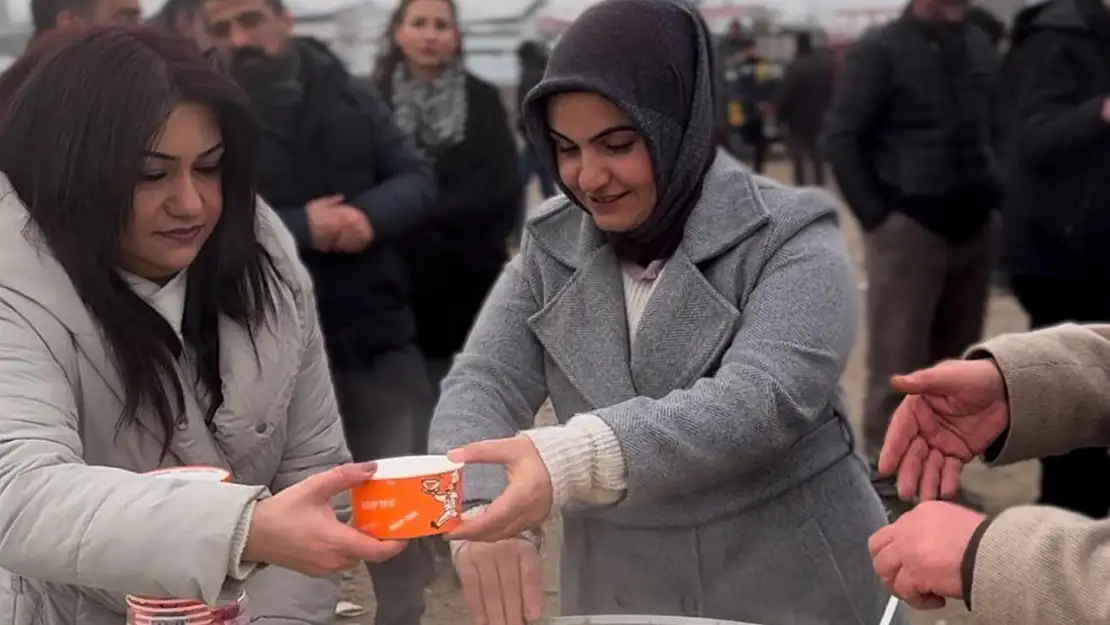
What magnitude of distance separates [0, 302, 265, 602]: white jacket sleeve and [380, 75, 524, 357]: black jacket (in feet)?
6.85

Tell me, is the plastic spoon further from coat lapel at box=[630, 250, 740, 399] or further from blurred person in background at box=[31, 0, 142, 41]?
blurred person in background at box=[31, 0, 142, 41]

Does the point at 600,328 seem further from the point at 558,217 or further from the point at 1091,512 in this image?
the point at 1091,512

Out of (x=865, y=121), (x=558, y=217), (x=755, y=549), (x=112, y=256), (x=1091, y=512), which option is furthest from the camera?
(x=865, y=121)

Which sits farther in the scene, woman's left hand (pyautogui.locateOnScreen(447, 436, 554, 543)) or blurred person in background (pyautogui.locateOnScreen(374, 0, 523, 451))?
blurred person in background (pyautogui.locateOnScreen(374, 0, 523, 451))

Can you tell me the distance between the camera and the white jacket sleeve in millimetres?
1197

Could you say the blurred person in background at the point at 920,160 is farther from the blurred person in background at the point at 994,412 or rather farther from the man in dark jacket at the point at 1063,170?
the blurred person in background at the point at 994,412

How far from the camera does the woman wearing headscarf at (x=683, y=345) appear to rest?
61.2 inches

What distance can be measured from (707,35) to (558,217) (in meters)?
0.32

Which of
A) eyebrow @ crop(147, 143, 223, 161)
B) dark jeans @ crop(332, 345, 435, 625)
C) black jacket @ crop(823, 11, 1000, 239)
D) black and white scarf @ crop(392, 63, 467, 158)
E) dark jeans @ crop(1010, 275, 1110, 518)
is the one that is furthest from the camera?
black jacket @ crop(823, 11, 1000, 239)

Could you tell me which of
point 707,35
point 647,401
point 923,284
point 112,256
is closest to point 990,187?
point 923,284

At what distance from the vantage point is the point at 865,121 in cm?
371

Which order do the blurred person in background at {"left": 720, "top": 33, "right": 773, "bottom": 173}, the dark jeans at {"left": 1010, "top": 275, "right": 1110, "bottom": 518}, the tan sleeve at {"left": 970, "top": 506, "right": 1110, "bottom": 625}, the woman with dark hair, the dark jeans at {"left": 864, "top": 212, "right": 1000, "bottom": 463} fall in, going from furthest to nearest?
the blurred person in background at {"left": 720, "top": 33, "right": 773, "bottom": 173} < the dark jeans at {"left": 864, "top": 212, "right": 1000, "bottom": 463} < the dark jeans at {"left": 1010, "top": 275, "right": 1110, "bottom": 518} < the woman with dark hair < the tan sleeve at {"left": 970, "top": 506, "right": 1110, "bottom": 625}

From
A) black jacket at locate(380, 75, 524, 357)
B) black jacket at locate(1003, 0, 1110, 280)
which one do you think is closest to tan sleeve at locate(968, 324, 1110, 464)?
black jacket at locate(1003, 0, 1110, 280)

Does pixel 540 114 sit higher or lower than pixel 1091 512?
higher
